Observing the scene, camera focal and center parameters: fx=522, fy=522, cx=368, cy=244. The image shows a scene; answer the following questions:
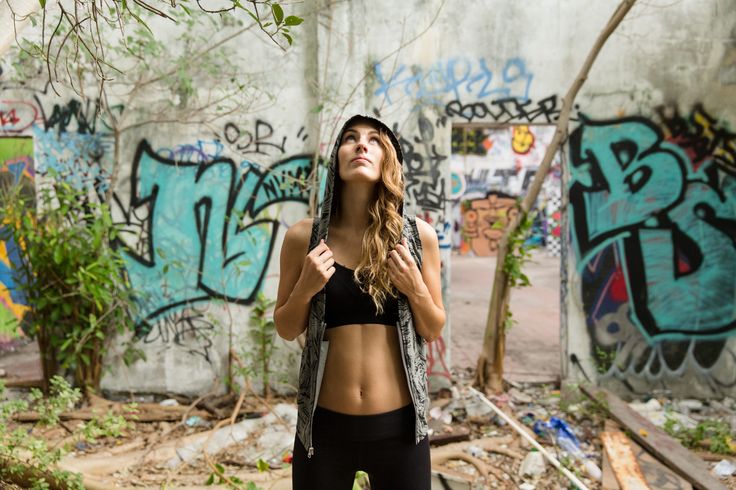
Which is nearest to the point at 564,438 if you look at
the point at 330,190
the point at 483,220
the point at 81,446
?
the point at 330,190

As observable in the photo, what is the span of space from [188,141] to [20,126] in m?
1.64

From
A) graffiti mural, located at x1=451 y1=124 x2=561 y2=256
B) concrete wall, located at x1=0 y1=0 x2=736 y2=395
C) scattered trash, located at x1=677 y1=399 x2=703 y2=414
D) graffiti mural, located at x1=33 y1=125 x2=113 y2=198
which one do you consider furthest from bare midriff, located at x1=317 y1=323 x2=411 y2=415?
graffiti mural, located at x1=451 y1=124 x2=561 y2=256

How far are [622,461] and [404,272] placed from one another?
3002 millimetres

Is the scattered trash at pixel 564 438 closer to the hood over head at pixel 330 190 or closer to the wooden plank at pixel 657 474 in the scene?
the wooden plank at pixel 657 474

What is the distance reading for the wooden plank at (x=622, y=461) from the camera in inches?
138

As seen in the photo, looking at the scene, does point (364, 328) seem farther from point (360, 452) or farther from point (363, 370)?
point (360, 452)

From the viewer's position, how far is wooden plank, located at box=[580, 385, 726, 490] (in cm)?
344

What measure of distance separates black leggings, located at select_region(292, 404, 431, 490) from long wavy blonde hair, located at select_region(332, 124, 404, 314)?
40cm

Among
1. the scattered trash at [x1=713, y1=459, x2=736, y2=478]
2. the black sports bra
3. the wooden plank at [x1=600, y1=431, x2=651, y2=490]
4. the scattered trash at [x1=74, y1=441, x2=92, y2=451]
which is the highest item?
the black sports bra

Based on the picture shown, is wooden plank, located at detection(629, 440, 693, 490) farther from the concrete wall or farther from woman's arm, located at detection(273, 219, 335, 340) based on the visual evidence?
woman's arm, located at detection(273, 219, 335, 340)

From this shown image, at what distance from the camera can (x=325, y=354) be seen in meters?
1.86

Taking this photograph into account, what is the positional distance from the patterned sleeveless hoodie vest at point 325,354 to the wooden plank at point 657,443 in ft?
8.59

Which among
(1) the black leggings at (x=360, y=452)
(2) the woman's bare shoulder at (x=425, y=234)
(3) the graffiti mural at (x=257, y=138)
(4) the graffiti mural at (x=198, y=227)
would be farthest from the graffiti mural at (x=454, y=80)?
(1) the black leggings at (x=360, y=452)

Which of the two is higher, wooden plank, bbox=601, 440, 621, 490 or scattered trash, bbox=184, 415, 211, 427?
scattered trash, bbox=184, 415, 211, 427
